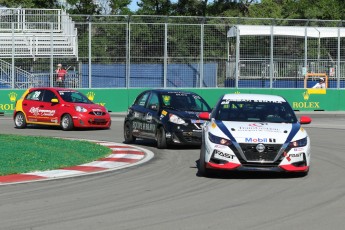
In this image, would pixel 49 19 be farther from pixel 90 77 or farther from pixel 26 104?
pixel 26 104

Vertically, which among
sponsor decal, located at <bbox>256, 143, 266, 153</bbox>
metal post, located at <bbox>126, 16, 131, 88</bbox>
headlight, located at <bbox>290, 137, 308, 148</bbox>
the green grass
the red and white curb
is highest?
metal post, located at <bbox>126, 16, 131, 88</bbox>

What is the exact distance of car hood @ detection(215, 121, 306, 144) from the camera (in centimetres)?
1348

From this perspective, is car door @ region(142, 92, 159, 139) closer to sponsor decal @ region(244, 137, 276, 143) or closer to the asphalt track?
the asphalt track

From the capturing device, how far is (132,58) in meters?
37.3

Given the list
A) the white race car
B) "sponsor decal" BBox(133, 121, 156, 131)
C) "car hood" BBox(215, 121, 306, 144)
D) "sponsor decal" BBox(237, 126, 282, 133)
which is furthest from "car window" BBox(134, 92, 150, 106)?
"sponsor decal" BBox(237, 126, 282, 133)

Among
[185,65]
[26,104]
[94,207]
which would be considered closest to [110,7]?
[185,65]

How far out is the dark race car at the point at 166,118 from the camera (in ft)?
62.9

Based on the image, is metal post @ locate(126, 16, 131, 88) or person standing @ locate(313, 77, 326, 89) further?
person standing @ locate(313, 77, 326, 89)

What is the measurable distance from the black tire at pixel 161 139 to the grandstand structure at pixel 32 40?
16789 mm

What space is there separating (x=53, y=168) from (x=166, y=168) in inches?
79.6

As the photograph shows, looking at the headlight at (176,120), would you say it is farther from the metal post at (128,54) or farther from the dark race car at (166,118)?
the metal post at (128,54)

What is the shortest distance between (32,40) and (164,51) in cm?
581

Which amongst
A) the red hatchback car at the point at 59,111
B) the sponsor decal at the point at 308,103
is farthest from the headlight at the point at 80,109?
the sponsor decal at the point at 308,103

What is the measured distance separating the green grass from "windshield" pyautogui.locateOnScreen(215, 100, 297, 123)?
10.0 feet
